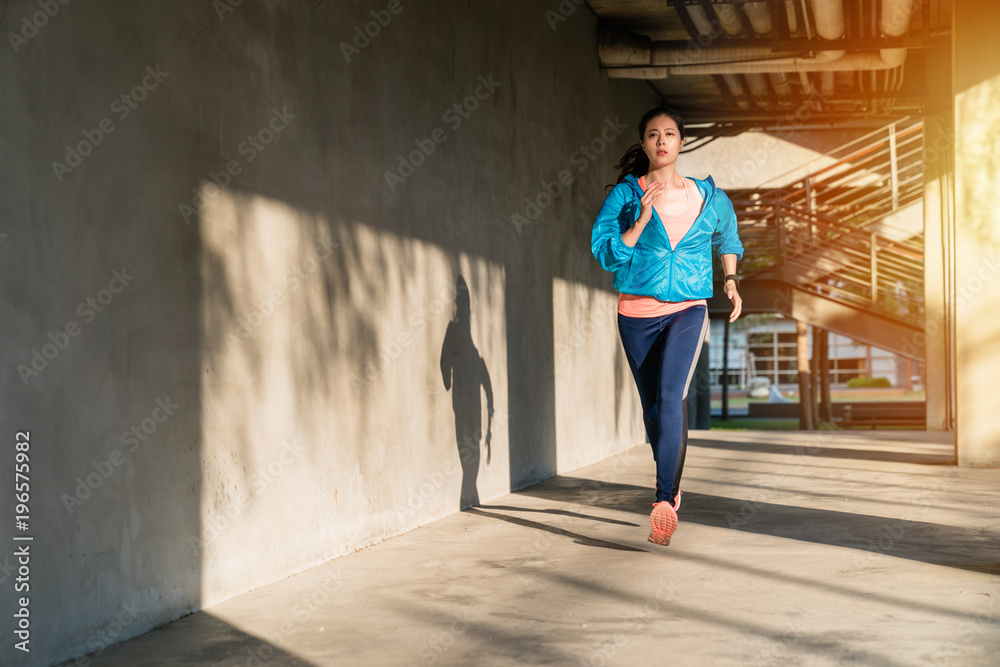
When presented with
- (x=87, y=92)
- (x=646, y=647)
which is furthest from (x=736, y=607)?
(x=87, y=92)

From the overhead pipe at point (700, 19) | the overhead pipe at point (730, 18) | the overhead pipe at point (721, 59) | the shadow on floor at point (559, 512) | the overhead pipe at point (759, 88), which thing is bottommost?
the shadow on floor at point (559, 512)

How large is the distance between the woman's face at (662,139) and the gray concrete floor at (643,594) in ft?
5.55

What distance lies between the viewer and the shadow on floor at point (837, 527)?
3.63m

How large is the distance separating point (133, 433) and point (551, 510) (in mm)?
2963

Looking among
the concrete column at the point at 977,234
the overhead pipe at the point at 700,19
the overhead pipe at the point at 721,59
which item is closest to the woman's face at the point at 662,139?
the concrete column at the point at 977,234

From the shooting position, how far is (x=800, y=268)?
1509cm

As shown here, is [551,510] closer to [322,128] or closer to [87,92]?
[322,128]

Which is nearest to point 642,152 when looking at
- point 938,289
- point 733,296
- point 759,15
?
point 733,296

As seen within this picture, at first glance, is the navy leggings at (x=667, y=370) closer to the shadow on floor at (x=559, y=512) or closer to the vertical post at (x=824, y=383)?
the shadow on floor at (x=559, y=512)

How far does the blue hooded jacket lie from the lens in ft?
13.6

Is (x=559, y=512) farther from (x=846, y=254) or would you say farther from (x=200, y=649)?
(x=846, y=254)

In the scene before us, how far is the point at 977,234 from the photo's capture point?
667cm

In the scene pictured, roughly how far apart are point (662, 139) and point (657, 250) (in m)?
0.49

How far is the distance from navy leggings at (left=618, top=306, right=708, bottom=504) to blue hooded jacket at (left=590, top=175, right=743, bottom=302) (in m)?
0.12
